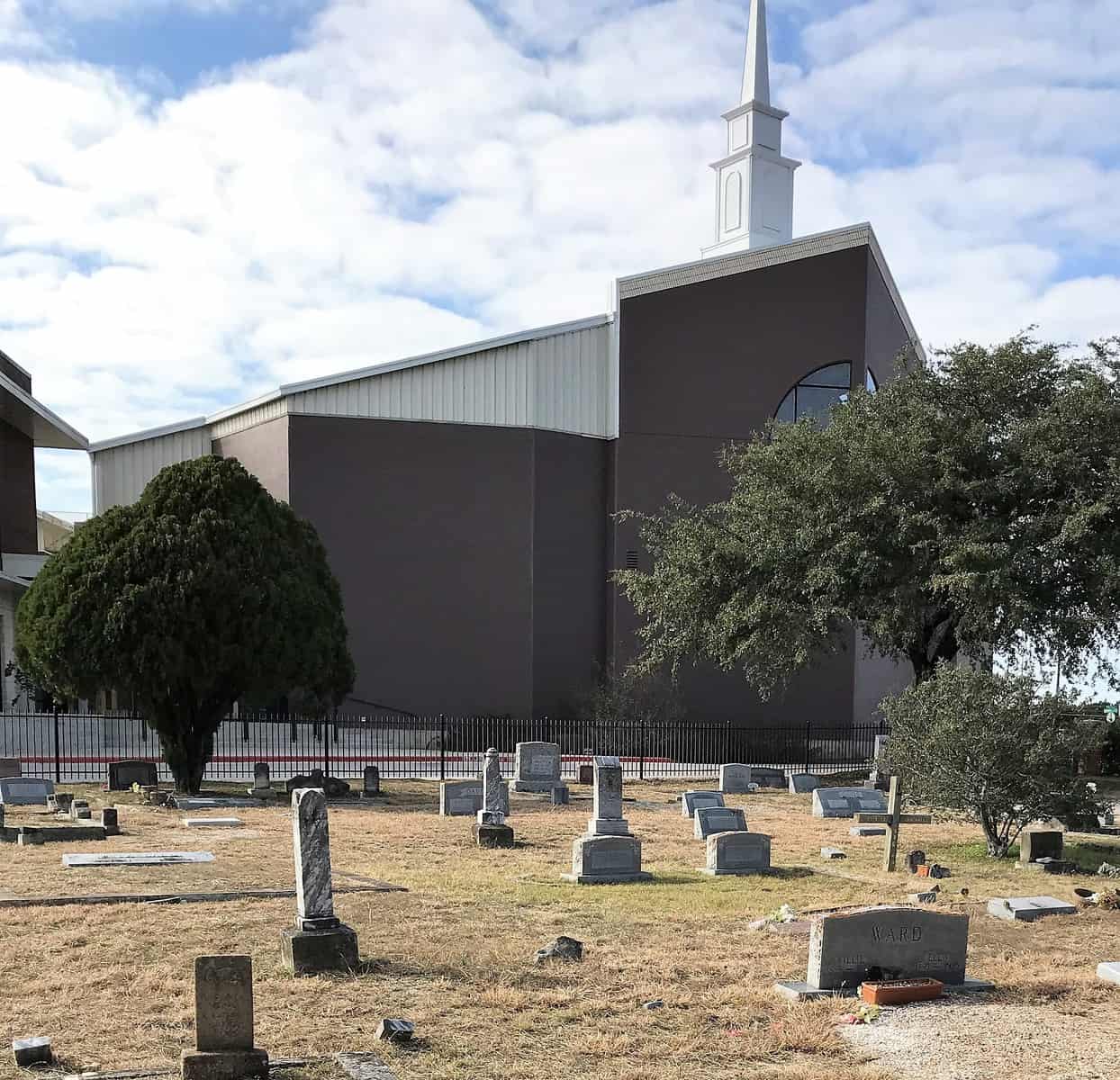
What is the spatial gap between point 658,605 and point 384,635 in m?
10.4

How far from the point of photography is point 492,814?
16.6 metres

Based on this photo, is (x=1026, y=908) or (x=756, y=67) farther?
(x=756, y=67)

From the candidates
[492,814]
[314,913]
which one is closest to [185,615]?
[492,814]

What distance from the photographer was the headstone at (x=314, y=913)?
343 inches

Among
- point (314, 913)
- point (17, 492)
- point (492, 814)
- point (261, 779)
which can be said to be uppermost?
point (17, 492)

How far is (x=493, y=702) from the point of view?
35.2 meters

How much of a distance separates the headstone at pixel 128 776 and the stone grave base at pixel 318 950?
1542cm

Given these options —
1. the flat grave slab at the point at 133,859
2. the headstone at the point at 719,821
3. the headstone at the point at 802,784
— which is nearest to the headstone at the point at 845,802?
the headstone at the point at 802,784

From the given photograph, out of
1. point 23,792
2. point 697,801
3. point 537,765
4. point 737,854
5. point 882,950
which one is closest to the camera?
point 882,950

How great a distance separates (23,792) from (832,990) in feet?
52.5

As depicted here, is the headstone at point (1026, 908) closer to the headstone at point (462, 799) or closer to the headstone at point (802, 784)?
the headstone at point (462, 799)

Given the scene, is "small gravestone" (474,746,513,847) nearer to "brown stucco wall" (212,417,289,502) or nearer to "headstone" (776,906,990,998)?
"headstone" (776,906,990,998)

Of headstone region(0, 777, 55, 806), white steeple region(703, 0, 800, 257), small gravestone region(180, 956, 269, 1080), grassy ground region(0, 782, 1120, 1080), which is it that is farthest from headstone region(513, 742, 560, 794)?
white steeple region(703, 0, 800, 257)

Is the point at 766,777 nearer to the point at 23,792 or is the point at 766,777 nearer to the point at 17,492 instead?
the point at 23,792
